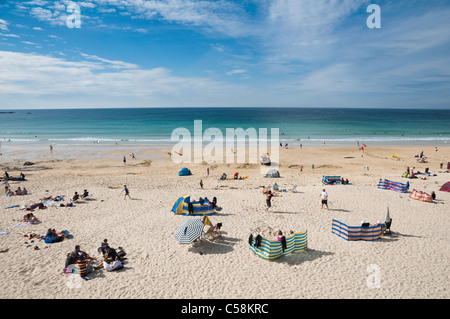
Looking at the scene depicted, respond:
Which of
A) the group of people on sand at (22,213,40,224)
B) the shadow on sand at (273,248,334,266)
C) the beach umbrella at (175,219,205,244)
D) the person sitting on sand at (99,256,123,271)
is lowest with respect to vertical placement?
the shadow on sand at (273,248,334,266)

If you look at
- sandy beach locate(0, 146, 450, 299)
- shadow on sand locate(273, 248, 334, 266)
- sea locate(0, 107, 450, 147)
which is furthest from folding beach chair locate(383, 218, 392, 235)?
sea locate(0, 107, 450, 147)

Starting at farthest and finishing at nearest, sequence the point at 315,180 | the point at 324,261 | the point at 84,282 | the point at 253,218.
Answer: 1. the point at 315,180
2. the point at 253,218
3. the point at 324,261
4. the point at 84,282

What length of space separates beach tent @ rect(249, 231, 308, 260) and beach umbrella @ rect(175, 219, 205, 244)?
2169mm

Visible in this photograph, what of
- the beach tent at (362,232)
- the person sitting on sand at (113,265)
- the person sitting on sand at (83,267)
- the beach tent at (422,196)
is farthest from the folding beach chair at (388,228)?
the person sitting on sand at (83,267)

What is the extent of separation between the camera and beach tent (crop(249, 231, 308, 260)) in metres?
9.06

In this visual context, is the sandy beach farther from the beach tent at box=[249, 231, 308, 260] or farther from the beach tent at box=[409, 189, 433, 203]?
the beach tent at box=[409, 189, 433, 203]

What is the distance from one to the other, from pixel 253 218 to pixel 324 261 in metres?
4.64

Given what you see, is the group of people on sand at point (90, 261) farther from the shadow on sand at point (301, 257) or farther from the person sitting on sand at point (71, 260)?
the shadow on sand at point (301, 257)

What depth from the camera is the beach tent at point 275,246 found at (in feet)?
29.7

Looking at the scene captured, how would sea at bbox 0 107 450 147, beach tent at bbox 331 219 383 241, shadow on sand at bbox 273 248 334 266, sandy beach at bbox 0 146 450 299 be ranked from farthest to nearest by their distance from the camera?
1. sea at bbox 0 107 450 147
2. beach tent at bbox 331 219 383 241
3. shadow on sand at bbox 273 248 334 266
4. sandy beach at bbox 0 146 450 299

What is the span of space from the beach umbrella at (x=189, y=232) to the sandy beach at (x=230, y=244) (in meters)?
0.70

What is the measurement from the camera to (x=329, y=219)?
12.9 m
